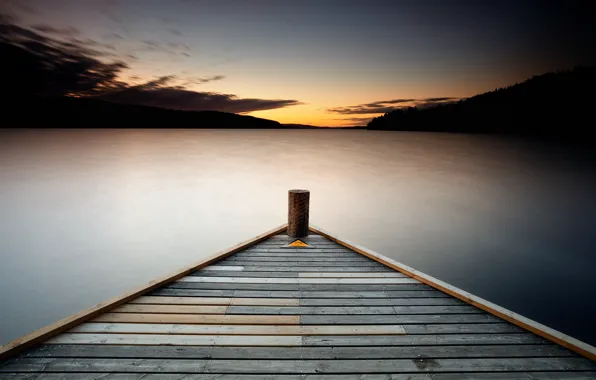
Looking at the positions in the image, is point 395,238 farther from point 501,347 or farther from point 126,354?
point 126,354

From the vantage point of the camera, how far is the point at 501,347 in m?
3.11

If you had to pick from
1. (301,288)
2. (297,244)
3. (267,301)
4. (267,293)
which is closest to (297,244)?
(297,244)

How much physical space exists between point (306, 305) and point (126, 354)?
1.92 meters

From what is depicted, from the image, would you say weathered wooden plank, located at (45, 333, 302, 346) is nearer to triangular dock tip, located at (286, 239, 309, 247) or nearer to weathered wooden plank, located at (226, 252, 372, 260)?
weathered wooden plank, located at (226, 252, 372, 260)

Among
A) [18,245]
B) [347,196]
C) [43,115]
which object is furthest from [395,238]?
[43,115]

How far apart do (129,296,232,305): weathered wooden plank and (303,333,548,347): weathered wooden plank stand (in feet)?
4.10

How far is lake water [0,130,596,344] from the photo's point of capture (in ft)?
25.1

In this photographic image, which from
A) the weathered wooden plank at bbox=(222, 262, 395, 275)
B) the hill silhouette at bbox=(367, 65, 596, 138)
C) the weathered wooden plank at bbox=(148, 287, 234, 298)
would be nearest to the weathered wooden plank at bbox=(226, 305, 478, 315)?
the weathered wooden plank at bbox=(148, 287, 234, 298)

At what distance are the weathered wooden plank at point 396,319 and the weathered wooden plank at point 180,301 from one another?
105 centimetres

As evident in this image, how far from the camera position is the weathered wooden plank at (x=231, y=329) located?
3.25 metres

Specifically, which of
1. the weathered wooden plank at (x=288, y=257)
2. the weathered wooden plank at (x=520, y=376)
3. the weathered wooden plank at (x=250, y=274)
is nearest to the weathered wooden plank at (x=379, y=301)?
the weathered wooden plank at (x=250, y=274)

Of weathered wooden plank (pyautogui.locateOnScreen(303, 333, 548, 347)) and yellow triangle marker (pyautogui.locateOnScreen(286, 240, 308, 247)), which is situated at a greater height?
yellow triangle marker (pyautogui.locateOnScreen(286, 240, 308, 247))

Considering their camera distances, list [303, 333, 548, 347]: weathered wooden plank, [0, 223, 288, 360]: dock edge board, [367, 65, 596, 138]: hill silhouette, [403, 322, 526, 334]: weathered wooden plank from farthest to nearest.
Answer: [367, 65, 596, 138]: hill silhouette → [403, 322, 526, 334]: weathered wooden plank → [303, 333, 548, 347]: weathered wooden plank → [0, 223, 288, 360]: dock edge board

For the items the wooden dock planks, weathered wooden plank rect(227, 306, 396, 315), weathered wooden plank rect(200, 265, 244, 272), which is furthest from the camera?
weathered wooden plank rect(200, 265, 244, 272)
